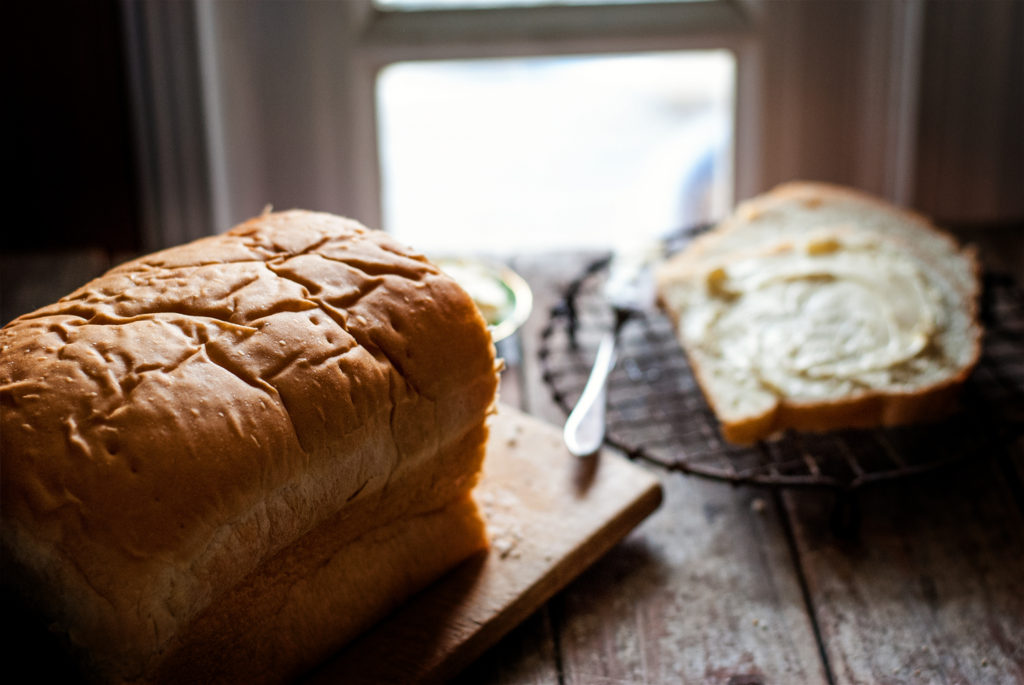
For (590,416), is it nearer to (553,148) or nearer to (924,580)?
(924,580)

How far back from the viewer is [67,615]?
0.98 metres

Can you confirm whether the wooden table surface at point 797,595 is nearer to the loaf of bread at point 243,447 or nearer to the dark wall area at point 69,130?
the loaf of bread at point 243,447

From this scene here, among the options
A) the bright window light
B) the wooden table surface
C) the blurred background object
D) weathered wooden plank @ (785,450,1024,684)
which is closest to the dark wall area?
the blurred background object

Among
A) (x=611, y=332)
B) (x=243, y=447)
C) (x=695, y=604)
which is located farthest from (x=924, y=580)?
(x=243, y=447)

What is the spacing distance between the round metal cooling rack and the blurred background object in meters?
0.68

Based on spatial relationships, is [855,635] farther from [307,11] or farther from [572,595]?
[307,11]

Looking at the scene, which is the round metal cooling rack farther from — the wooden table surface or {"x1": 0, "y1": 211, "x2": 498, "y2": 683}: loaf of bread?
{"x1": 0, "y1": 211, "x2": 498, "y2": 683}: loaf of bread

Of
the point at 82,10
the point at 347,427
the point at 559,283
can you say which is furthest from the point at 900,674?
the point at 82,10

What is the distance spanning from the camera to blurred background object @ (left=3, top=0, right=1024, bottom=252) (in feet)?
7.89

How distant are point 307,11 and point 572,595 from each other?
1.65 m

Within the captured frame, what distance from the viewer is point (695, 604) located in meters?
1.38

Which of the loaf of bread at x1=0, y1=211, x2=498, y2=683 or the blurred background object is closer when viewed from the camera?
the loaf of bread at x1=0, y1=211, x2=498, y2=683

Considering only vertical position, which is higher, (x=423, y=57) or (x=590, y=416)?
(x=423, y=57)

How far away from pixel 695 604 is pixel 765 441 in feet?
1.22
